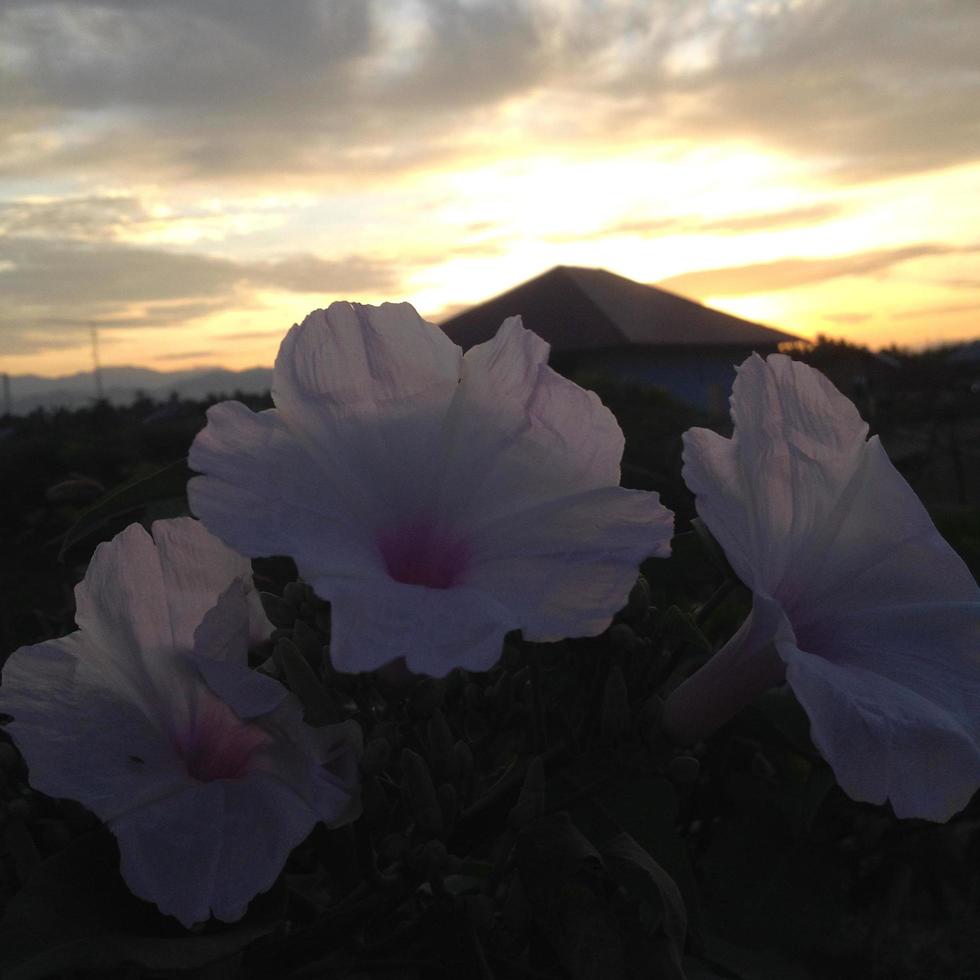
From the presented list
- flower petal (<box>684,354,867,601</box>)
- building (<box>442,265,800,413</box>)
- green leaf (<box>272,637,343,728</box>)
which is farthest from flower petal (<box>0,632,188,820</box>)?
building (<box>442,265,800,413</box>)

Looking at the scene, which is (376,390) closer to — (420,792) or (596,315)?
(420,792)

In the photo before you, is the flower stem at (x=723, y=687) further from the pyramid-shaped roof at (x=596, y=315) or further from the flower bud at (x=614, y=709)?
the pyramid-shaped roof at (x=596, y=315)

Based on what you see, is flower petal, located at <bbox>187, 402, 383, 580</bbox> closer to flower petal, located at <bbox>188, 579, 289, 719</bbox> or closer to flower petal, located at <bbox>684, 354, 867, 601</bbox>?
flower petal, located at <bbox>188, 579, 289, 719</bbox>

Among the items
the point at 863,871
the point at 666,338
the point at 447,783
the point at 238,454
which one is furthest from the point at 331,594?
the point at 666,338

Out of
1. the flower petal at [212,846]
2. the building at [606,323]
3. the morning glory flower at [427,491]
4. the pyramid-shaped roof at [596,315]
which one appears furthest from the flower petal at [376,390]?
the pyramid-shaped roof at [596,315]

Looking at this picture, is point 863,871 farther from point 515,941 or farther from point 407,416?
point 407,416

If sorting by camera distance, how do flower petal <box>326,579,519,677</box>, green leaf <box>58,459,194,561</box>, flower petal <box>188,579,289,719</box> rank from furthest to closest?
green leaf <box>58,459,194,561</box> → flower petal <box>188,579,289,719</box> → flower petal <box>326,579,519,677</box>
